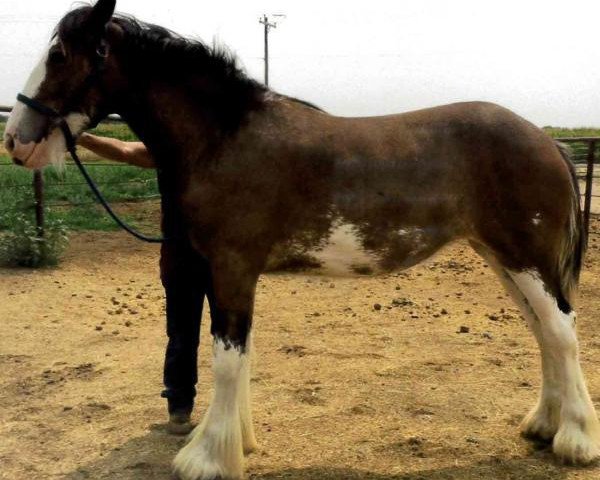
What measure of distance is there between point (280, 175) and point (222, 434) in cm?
125

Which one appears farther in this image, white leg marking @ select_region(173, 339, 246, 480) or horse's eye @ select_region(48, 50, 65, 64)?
white leg marking @ select_region(173, 339, 246, 480)

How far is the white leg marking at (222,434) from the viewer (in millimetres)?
3154

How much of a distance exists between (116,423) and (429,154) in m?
2.34

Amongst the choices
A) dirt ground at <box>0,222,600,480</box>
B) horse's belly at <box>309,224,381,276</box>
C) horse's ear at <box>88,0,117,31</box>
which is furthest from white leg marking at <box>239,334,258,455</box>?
horse's ear at <box>88,0,117,31</box>

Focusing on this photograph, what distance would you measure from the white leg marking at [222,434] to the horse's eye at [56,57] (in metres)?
1.45

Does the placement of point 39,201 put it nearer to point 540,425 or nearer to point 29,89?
point 29,89

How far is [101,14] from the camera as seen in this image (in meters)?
2.99

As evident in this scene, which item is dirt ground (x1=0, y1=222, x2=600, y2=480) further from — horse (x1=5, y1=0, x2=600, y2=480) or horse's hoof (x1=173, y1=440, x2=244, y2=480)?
horse (x1=5, y1=0, x2=600, y2=480)

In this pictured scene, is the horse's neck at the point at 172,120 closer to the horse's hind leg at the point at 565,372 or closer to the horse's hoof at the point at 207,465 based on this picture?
the horse's hoof at the point at 207,465

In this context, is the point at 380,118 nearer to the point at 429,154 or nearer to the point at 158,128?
the point at 429,154

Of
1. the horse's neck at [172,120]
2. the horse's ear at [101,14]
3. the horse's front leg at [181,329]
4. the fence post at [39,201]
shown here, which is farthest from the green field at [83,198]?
the horse's ear at [101,14]

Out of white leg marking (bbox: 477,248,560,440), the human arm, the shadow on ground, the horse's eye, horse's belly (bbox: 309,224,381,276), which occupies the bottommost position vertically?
the shadow on ground

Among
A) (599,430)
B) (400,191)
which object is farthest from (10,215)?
(599,430)

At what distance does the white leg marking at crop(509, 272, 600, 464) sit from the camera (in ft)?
10.8
